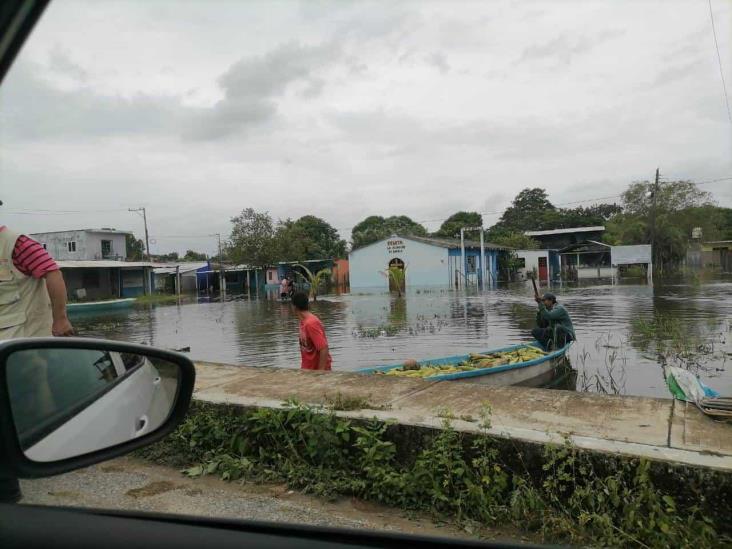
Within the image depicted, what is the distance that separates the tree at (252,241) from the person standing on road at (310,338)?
36985mm

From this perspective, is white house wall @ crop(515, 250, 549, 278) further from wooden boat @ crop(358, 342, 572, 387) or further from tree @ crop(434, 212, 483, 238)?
wooden boat @ crop(358, 342, 572, 387)

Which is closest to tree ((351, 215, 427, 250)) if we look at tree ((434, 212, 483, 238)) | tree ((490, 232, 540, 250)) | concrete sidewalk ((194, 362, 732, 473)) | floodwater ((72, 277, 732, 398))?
tree ((434, 212, 483, 238))

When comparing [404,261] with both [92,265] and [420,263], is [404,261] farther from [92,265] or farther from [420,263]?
[92,265]

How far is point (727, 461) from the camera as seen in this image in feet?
9.91

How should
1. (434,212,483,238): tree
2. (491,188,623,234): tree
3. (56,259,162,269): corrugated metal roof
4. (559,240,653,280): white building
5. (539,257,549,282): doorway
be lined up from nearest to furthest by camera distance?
1. (56,259,162,269): corrugated metal roof
2. (559,240,653,280): white building
3. (539,257,549,282): doorway
4. (434,212,483,238): tree
5. (491,188,623,234): tree

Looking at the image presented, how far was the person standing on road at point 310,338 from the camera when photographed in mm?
6527

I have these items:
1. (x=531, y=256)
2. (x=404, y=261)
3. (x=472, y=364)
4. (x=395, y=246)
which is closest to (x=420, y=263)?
(x=404, y=261)

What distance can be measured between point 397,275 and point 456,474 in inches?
1246

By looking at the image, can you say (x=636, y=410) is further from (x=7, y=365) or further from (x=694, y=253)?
(x=694, y=253)

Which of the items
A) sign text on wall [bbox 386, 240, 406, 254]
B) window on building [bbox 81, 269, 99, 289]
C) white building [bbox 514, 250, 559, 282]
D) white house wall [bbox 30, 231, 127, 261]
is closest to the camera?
window on building [bbox 81, 269, 99, 289]

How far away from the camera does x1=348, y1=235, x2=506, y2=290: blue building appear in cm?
4038

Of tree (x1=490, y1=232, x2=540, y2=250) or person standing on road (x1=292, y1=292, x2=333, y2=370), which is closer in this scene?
person standing on road (x1=292, y1=292, x2=333, y2=370)

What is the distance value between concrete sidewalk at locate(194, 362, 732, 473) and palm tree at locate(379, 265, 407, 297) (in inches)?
1113

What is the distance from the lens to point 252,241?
141 feet
